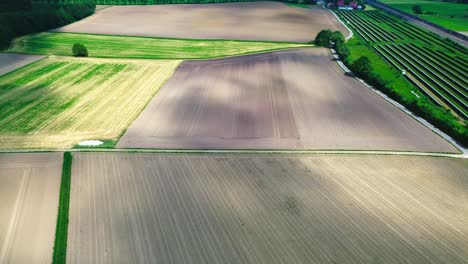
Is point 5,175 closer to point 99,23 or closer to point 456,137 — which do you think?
point 456,137

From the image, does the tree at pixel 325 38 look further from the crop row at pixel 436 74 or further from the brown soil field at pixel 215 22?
the crop row at pixel 436 74

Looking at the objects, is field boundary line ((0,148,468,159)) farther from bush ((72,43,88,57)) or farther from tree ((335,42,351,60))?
bush ((72,43,88,57))

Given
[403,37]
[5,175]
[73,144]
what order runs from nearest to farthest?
[5,175], [73,144], [403,37]

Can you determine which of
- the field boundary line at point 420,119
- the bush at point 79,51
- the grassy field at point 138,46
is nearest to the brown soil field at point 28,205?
the bush at point 79,51

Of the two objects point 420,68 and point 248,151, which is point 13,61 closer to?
point 248,151

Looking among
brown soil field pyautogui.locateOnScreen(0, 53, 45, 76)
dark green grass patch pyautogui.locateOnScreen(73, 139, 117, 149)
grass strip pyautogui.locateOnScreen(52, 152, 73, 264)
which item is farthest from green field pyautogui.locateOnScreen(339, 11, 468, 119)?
brown soil field pyautogui.locateOnScreen(0, 53, 45, 76)

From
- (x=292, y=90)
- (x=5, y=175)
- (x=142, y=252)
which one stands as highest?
(x=292, y=90)

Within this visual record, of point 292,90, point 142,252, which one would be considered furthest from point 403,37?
point 142,252

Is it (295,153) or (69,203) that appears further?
(295,153)
